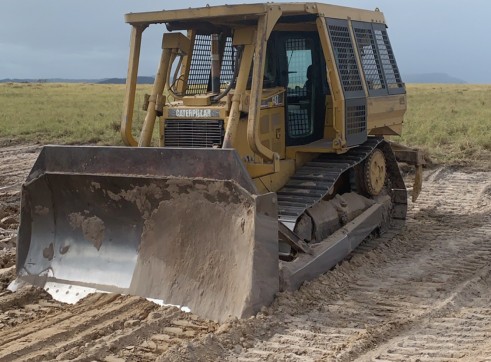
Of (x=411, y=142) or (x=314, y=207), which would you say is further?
(x=411, y=142)

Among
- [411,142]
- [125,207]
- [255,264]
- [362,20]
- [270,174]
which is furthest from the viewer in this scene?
[411,142]

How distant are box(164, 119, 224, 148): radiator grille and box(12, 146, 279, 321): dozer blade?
961 mm

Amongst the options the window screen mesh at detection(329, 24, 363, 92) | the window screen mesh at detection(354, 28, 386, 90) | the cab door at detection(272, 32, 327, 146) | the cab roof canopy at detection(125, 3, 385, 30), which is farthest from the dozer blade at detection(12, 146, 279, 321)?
the window screen mesh at detection(354, 28, 386, 90)

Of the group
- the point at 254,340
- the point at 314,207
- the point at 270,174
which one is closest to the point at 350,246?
the point at 314,207

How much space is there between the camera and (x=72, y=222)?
659 centimetres

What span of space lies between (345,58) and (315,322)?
3176 mm

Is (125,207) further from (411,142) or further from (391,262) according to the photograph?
(411,142)

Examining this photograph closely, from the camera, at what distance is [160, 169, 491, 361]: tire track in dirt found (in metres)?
4.97

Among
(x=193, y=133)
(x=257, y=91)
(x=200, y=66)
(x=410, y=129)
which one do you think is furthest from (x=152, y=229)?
(x=410, y=129)

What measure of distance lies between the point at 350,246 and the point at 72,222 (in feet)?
8.72

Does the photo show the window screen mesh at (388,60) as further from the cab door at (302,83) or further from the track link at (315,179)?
the cab door at (302,83)

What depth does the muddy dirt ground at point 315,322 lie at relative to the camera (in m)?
4.93

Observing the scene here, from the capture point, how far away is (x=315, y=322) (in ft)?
18.2

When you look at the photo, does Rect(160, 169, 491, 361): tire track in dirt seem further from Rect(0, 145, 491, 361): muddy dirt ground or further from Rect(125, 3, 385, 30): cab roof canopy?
Rect(125, 3, 385, 30): cab roof canopy
